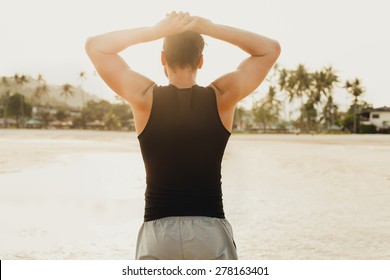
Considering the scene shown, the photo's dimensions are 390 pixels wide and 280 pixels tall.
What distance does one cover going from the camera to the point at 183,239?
179 centimetres

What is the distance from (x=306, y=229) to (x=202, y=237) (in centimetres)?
464

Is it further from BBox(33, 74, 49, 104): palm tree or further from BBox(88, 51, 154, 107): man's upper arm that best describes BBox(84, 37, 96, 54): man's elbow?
BBox(33, 74, 49, 104): palm tree

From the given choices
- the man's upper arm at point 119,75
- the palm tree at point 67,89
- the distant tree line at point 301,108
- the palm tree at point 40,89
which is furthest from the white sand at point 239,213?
the palm tree at point 67,89

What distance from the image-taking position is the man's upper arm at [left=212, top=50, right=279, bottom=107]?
183cm

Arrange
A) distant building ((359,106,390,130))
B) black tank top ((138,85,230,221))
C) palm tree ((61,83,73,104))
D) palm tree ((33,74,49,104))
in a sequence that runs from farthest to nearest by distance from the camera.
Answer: palm tree ((61,83,73,104)) < palm tree ((33,74,49,104)) < distant building ((359,106,390,130)) < black tank top ((138,85,230,221))

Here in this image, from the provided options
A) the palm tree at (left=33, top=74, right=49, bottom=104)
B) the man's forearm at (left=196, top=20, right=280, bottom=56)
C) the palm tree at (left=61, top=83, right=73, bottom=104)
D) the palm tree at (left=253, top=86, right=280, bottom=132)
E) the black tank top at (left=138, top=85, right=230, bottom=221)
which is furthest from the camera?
the palm tree at (left=61, top=83, right=73, bottom=104)

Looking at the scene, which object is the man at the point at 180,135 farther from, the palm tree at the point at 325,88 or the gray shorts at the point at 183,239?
the palm tree at the point at 325,88

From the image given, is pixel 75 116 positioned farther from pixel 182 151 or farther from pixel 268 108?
pixel 182 151

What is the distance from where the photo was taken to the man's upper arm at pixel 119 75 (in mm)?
1816

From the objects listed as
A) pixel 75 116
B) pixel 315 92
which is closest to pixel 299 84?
pixel 315 92

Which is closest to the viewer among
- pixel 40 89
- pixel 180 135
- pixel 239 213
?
pixel 180 135

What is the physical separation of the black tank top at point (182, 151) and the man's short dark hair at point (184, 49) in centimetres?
9

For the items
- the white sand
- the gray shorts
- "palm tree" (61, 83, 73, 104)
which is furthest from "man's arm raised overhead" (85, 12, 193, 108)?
"palm tree" (61, 83, 73, 104)

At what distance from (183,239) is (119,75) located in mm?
595
